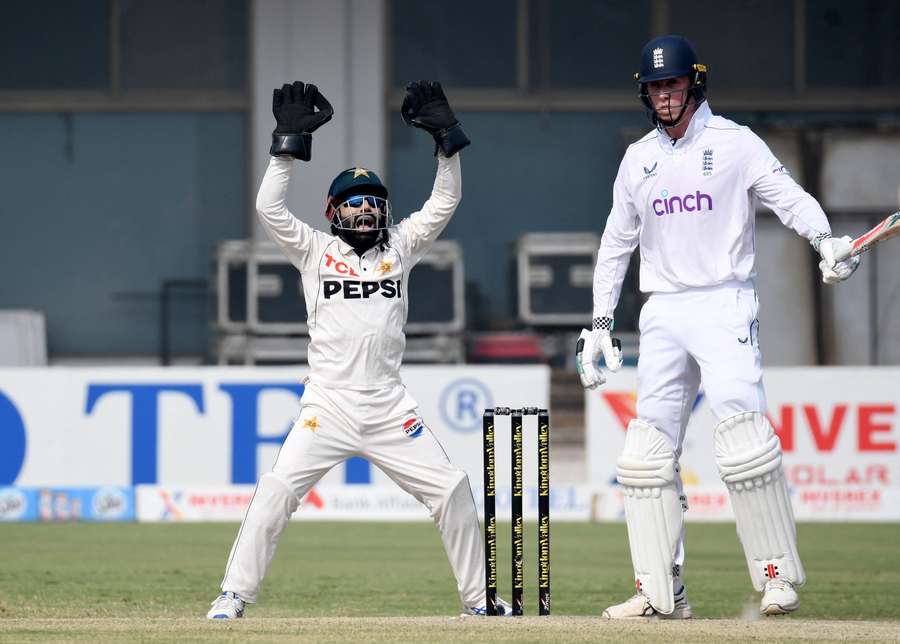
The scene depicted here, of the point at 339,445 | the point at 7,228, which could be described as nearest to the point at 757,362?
the point at 339,445

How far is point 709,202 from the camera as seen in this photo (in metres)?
6.48

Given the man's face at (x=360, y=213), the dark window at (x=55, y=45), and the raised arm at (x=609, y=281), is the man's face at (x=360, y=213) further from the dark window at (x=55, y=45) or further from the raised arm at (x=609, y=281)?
the dark window at (x=55, y=45)

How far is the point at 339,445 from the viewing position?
6797mm

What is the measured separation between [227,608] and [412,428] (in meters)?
1.01

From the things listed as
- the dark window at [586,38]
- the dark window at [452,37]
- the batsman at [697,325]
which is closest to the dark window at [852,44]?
the dark window at [586,38]

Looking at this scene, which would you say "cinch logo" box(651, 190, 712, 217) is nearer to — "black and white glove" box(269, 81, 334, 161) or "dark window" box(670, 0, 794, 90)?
"black and white glove" box(269, 81, 334, 161)

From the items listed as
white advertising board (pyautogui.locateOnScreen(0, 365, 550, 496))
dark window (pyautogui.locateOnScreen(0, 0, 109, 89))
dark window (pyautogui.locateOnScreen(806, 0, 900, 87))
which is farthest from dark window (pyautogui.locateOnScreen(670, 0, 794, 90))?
white advertising board (pyautogui.locateOnScreen(0, 365, 550, 496))

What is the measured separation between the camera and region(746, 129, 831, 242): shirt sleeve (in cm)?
646

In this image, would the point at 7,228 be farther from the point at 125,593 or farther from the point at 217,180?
the point at 125,593

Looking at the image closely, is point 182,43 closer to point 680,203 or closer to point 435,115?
point 435,115

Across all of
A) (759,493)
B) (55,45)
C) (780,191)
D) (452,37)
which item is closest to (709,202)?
(780,191)

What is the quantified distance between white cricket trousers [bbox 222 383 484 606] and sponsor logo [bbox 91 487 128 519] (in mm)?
5999

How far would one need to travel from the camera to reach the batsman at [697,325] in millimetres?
6387

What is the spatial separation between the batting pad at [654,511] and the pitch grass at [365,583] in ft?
0.90
